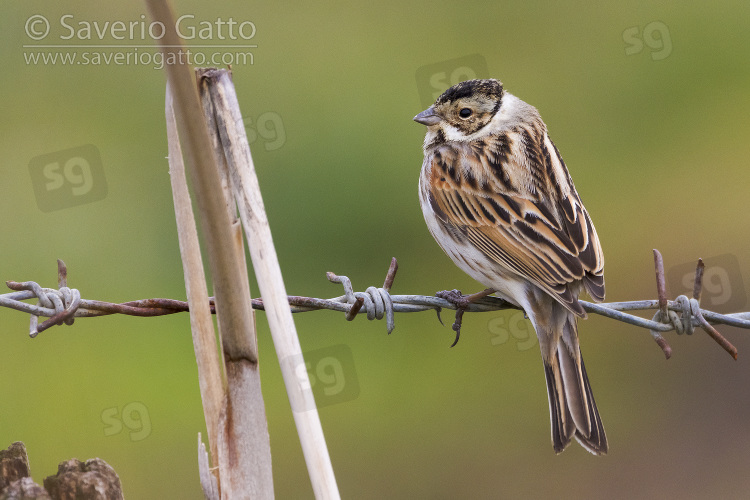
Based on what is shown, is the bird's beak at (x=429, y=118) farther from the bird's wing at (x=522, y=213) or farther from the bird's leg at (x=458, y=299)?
the bird's leg at (x=458, y=299)

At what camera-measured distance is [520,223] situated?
15.5ft

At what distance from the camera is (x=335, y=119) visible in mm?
8883

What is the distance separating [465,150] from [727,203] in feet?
16.2

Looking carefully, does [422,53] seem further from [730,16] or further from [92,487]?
[92,487]

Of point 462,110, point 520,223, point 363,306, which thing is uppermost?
point 462,110

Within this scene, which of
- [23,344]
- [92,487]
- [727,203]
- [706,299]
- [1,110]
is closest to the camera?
[92,487]

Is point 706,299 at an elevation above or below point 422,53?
below

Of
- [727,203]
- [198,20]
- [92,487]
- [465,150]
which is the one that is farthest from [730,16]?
[92,487]

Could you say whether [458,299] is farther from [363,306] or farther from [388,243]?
[388,243]

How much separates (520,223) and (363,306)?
51.7 inches

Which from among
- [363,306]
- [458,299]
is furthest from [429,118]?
[363,306]

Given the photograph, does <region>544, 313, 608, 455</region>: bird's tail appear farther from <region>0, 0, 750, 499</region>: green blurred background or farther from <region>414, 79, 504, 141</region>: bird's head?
<region>414, 79, 504, 141</region>: bird's head

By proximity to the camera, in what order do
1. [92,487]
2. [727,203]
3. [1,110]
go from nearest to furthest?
[92,487]
[1,110]
[727,203]

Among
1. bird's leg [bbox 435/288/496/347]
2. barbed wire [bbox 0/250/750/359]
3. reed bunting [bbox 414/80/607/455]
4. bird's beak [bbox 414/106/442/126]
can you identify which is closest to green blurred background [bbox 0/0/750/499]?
bird's leg [bbox 435/288/496/347]
